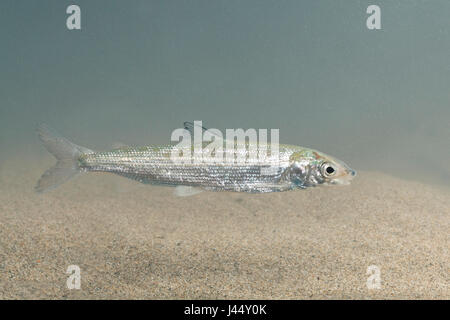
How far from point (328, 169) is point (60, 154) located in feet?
7.20

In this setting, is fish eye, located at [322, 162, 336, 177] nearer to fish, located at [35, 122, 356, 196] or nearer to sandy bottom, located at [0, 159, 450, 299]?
fish, located at [35, 122, 356, 196]

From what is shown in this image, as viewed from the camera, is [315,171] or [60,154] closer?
[315,171]

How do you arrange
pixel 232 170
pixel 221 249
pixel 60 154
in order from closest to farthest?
pixel 232 170, pixel 60 154, pixel 221 249

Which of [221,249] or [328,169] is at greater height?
[328,169]

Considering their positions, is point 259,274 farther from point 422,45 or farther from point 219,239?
point 422,45

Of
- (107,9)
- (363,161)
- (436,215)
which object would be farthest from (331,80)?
(436,215)

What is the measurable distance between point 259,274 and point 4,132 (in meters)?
29.1

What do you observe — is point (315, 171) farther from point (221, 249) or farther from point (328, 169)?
point (221, 249)

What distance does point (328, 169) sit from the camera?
7.64 ft

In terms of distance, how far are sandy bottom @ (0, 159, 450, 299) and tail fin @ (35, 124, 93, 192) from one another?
0.38m

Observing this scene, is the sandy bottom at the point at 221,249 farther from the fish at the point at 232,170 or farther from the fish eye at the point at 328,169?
the fish eye at the point at 328,169

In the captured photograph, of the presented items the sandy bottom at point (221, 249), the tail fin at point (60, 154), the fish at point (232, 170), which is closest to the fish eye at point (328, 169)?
the fish at point (232, 170)

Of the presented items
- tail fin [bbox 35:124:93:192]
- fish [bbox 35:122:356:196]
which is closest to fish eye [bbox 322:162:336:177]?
fish [bbox 35:122:356:196]

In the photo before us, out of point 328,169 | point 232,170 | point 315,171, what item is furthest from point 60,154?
point 328,169
